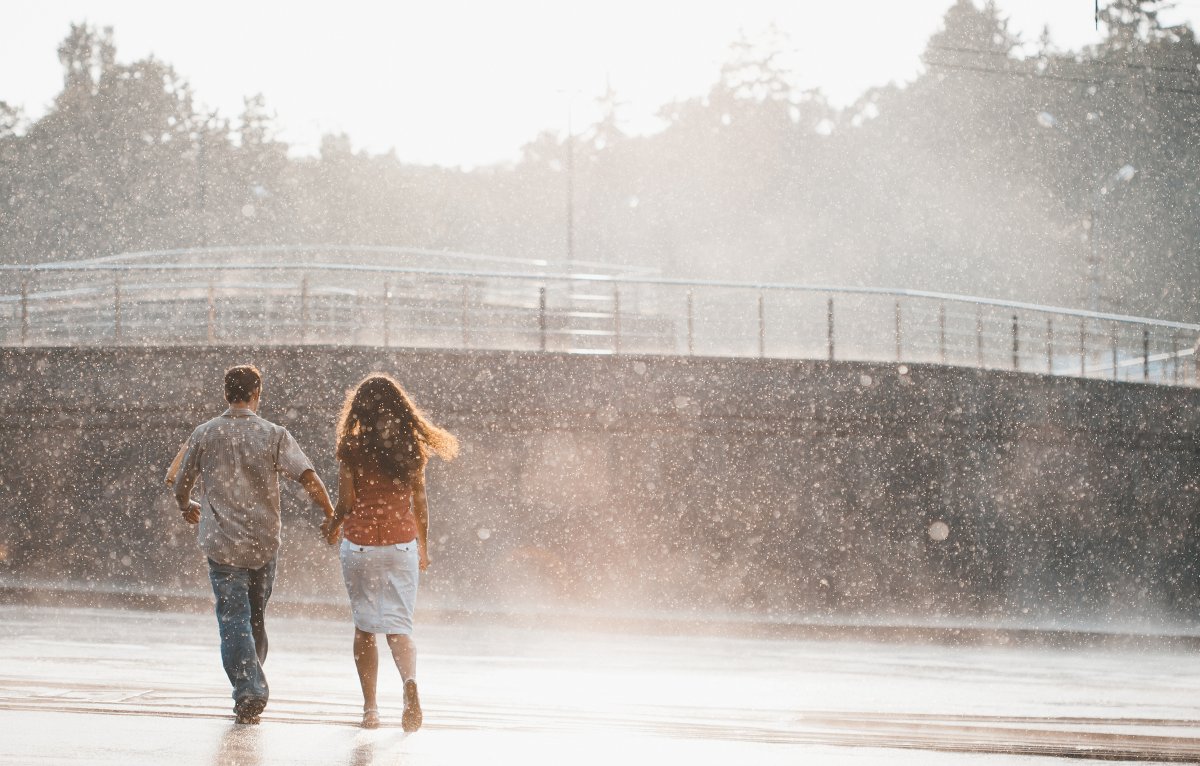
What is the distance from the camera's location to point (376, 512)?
7.69 m

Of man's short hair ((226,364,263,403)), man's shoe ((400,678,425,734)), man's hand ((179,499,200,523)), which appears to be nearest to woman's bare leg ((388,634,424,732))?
man's shoe ((400,678,425,734))

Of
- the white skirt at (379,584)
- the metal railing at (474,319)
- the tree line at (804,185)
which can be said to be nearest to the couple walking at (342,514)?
the white skirt at (379,584)

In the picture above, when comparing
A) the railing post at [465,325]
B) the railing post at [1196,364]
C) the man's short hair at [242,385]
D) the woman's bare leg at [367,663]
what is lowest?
the woman's bare leg at [367,663]

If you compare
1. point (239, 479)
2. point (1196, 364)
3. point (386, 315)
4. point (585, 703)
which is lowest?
point (585, 703)

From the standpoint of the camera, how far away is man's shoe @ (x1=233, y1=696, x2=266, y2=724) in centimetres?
776

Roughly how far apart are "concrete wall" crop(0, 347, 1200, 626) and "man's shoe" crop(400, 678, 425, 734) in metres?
10.7

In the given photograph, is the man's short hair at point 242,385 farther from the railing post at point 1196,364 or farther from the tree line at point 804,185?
the tree line at point 804,185

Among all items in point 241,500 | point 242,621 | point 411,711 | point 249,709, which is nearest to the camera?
point 411,711

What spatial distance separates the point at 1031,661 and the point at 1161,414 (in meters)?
8.95

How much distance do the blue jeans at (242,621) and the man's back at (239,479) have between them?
3.6 inches

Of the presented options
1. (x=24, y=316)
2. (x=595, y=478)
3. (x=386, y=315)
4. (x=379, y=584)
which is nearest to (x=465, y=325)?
(x=386, y=315)

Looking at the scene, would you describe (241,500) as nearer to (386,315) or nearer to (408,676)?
(408,676)

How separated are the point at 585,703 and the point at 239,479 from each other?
2673 mm

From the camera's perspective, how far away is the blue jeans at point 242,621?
7840 millimetres
